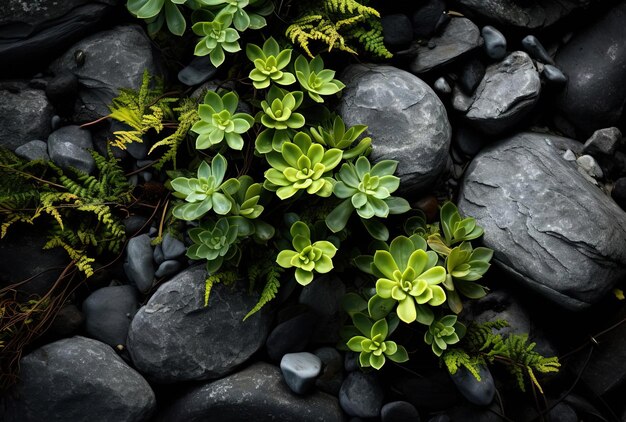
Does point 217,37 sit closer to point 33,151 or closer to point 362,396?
point 33,151

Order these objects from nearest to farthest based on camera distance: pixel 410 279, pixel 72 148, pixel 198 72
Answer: pixel 410 279
pixel 72 148
pixel 198 72

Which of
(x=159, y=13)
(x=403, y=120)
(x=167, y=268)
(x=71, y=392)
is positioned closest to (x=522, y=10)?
(x=403, y=120)

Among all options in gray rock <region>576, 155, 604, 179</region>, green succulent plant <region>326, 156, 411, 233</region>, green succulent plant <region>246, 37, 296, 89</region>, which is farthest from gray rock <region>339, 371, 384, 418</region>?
gray rock <region>576, 155, 604, 179</region>

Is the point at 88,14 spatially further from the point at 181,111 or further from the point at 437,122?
the point at 437,122

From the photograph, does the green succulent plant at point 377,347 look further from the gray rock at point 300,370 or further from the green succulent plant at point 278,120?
the green succulent plant at point 278,120

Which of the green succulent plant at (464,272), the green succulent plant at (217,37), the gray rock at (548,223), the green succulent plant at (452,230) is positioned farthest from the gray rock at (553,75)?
the green succulent plant at (217,37)

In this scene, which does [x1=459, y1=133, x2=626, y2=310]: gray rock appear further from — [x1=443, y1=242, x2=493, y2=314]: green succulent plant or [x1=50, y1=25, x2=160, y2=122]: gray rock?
[x1=50, y1=25, x2=160, y2=122]: gray rock
